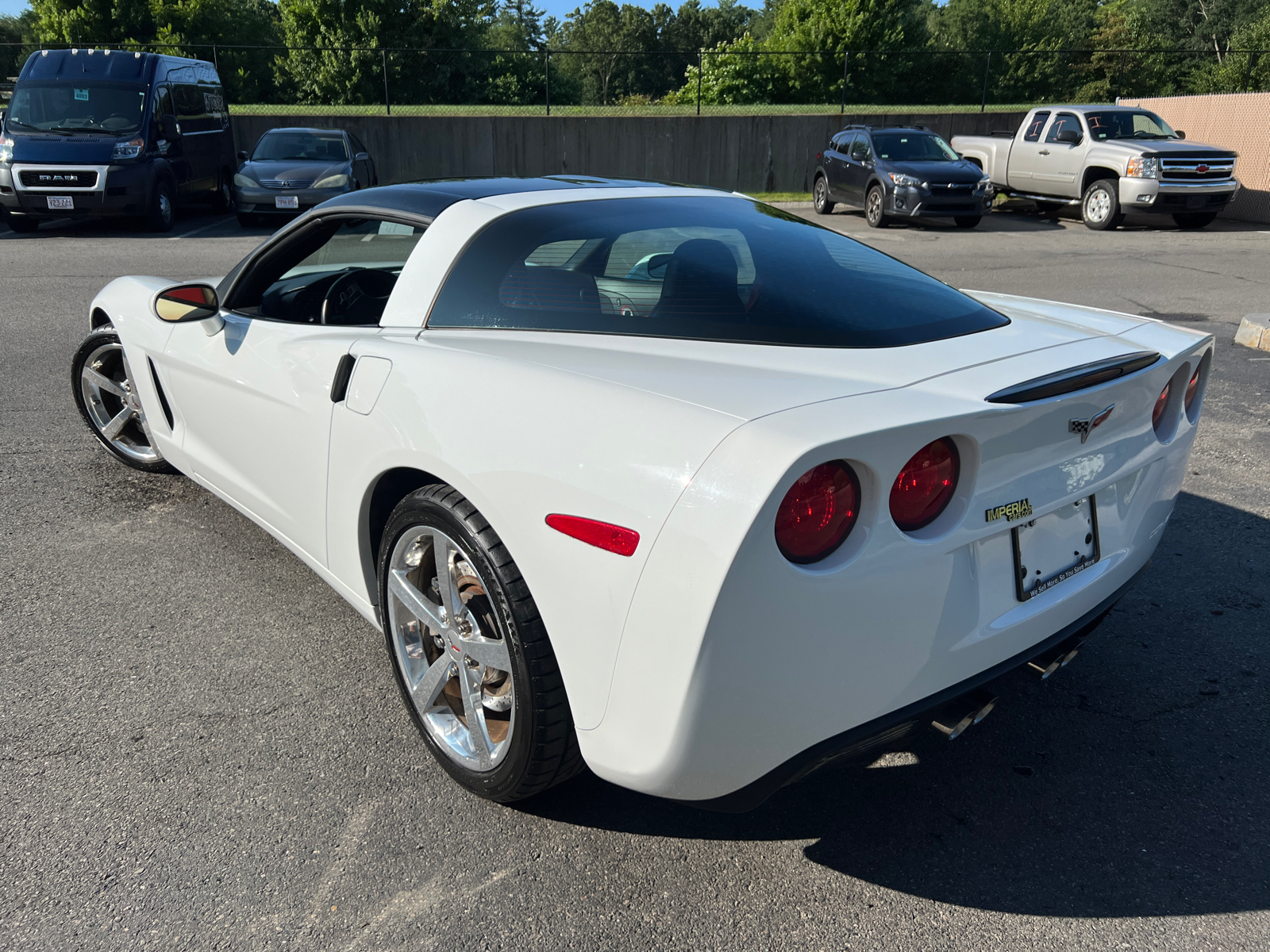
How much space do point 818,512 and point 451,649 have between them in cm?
108

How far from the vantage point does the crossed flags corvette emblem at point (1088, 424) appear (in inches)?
81.7

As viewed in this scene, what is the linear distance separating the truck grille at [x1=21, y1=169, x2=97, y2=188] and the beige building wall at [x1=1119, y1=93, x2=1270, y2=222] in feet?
60.4

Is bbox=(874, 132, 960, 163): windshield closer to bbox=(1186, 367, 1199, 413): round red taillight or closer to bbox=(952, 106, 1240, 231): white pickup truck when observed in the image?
bbox=(952, 106, 1240, 231): white pickup truck

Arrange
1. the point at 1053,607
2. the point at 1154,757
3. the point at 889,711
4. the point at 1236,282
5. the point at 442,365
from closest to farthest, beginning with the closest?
the point at 889,711
the point at 1053,607
the point at 442,365
the point at 1154,757
the point at 1236,282

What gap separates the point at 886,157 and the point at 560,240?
1474 cm

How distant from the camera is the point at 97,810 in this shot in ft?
7.70

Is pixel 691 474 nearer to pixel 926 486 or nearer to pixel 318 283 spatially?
pixel 926 486

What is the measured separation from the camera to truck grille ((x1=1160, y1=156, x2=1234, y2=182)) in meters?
15.1

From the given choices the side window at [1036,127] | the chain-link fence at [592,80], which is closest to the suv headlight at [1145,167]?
the side window at [1036,127]

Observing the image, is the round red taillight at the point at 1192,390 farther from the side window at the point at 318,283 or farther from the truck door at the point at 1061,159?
the truck door at the point at 1061,159

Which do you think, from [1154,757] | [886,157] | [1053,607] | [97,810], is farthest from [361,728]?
[886,157]

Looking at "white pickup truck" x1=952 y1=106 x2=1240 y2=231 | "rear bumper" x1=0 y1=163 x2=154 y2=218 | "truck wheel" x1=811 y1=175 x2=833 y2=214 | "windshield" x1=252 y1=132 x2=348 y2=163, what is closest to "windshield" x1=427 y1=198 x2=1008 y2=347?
"rear bumper" x1=0 y1=163 x2=154 y2=218

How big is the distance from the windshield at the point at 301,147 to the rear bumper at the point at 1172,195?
1241 centimetres

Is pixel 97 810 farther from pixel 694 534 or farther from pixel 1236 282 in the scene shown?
pixel 1236 282
